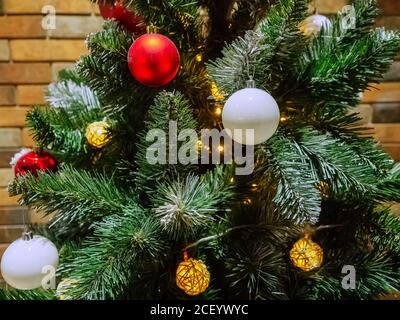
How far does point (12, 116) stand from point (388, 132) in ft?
2.42

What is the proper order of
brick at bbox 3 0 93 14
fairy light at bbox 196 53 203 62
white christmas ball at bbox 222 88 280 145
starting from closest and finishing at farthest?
white christmas ball at bbox 222 88 280 145 → fairy light at bbox 196 53 203 62 → brick at bbox 3 0 93 14

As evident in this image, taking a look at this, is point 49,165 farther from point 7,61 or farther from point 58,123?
point 7,61

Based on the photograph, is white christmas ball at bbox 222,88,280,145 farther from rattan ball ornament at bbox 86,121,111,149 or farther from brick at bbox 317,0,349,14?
brick at bbox 317,0,349,14

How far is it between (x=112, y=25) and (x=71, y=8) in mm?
377

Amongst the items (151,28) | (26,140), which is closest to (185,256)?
A: (151,28)

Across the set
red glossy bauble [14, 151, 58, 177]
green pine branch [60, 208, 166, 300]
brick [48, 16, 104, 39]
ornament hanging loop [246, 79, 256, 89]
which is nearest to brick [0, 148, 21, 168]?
brick [48, 16, 104, 39]

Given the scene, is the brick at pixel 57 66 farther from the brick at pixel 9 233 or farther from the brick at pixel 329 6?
the brick at pixel 329 6

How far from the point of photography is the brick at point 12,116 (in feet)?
3.00

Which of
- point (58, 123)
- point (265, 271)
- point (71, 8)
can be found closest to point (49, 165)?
point (58, 123)

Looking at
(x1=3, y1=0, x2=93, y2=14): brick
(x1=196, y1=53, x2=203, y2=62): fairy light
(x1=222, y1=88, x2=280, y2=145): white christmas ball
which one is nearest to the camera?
(x1=222, y1=88, x2=280, y2=145): white christmas ball

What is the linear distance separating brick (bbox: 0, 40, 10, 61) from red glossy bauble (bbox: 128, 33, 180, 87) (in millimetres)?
497

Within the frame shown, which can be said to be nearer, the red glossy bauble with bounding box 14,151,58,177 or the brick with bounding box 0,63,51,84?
the red glossy bauble with bounding box 14,151,58,177

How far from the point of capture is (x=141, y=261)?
0.49m

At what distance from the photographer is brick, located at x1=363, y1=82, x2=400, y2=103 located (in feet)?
3.05
